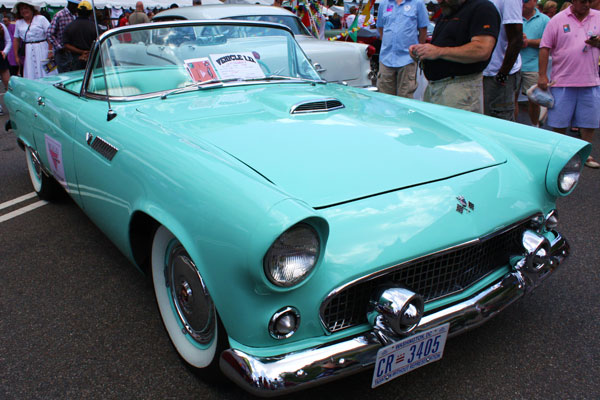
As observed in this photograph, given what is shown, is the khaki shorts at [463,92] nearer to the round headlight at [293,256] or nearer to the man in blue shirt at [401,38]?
the man in blue shirt at [401,38]

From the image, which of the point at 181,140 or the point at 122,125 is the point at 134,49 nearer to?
the point at 122,125

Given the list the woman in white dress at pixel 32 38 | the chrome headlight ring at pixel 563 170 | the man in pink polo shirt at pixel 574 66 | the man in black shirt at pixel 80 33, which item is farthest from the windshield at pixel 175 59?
the woman in white dress at pixel 32 38

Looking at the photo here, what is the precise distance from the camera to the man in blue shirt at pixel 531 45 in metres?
5.48

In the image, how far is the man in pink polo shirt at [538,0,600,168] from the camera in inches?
171

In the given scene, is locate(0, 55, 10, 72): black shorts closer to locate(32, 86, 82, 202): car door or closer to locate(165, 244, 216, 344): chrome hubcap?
locate(32, 86, 82, 202): car door

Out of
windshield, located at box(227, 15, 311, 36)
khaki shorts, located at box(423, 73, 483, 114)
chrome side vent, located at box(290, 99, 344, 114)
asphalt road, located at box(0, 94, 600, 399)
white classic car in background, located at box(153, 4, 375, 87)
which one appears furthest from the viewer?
windshield, located at box(227, 15, 311, 36)

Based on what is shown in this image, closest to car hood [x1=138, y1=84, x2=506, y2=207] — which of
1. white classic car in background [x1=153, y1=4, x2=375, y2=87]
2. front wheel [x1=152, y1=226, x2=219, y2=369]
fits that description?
front wheel [x1=152, y1=226, x2=219, y2=369]

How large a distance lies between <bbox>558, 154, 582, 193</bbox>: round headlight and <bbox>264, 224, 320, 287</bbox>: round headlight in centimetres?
127

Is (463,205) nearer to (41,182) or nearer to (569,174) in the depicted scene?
(569,174)

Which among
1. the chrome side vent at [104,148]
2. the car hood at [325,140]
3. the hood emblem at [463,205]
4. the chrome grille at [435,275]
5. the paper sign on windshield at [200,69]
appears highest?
the paper sign on windshield at [200,69]

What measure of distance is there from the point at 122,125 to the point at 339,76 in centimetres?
461

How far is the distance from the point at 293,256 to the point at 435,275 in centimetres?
64

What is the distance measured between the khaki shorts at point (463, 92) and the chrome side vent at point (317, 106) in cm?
144

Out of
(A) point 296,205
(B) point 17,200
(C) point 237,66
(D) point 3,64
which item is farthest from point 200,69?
(D) point 3,64
